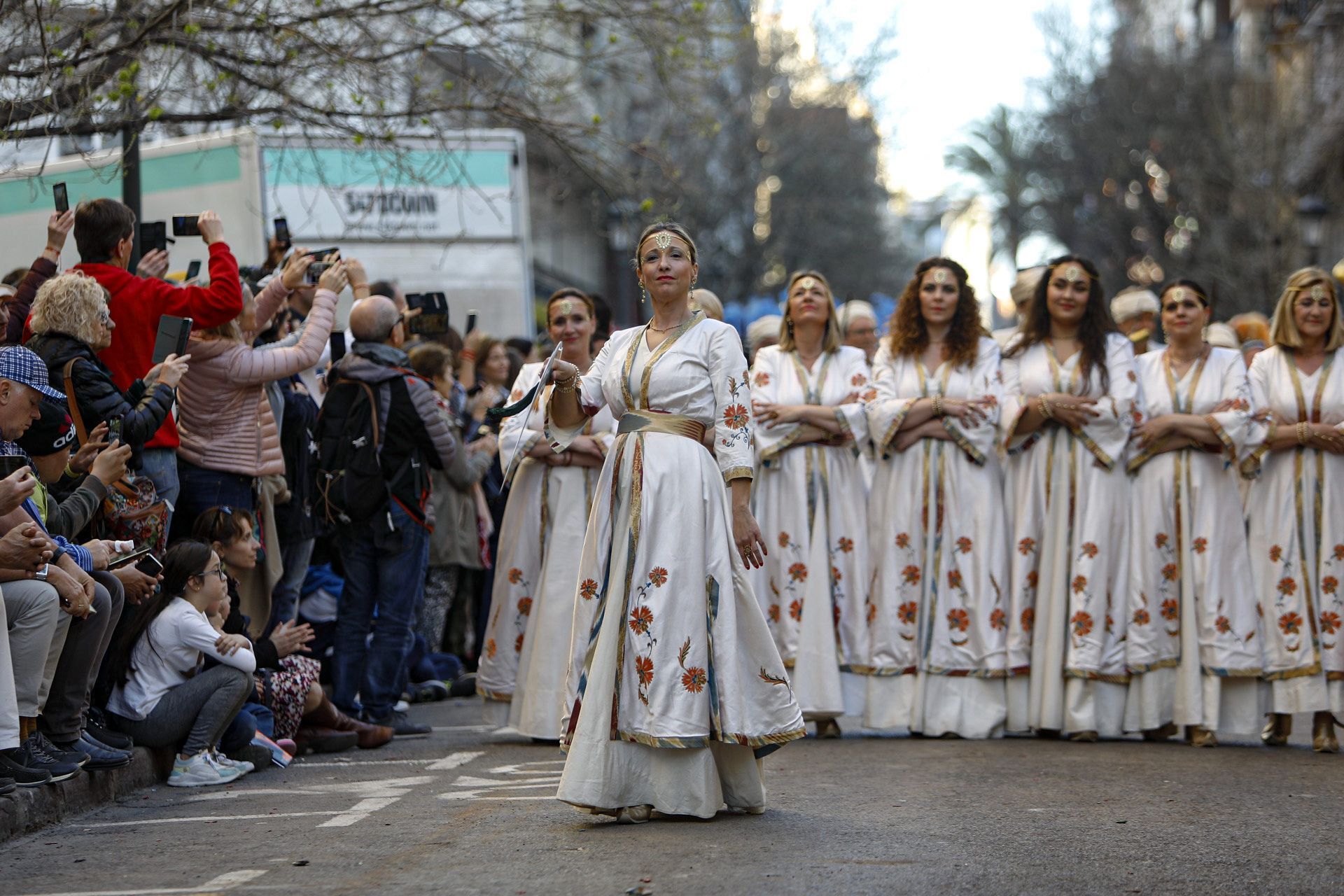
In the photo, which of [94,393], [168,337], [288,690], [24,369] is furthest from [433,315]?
[24,369]

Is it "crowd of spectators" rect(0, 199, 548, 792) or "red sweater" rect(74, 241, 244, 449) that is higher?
"red sweater" rect(74, 241, 244, 449)

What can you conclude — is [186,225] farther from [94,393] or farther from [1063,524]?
[1063,524]

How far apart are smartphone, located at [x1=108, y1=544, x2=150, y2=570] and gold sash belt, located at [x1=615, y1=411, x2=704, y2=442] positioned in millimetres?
2147

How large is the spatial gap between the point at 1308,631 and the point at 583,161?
568 centimetres

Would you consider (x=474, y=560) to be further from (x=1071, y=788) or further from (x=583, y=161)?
(x=1071, y=788)

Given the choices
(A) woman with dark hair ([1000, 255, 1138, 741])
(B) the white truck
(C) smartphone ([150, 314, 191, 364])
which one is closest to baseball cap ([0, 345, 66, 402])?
(C) smartphone ([150, 314, 191, 364])

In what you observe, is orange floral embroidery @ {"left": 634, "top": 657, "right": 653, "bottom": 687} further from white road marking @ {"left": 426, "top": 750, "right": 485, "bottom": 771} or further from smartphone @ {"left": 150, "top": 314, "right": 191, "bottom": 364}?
smartphone @ {"left": 150, "top": 314, "right": 191, "bottom": 364}

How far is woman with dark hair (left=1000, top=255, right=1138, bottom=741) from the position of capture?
10.0 metres

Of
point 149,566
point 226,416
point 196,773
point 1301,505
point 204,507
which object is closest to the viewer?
point 149,566

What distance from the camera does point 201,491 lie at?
9.32 metres

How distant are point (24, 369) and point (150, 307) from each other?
166 cm

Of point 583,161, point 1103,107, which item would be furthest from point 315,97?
point 1103,107

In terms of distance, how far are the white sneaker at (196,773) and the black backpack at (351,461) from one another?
193 centimetres

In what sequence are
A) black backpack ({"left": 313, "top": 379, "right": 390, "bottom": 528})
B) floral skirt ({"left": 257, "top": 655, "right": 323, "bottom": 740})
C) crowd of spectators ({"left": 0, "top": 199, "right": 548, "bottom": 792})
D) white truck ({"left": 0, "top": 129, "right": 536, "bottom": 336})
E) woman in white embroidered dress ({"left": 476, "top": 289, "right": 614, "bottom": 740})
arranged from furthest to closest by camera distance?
white truck ({"left": 0, "top": 129, "right": 536, "bottom": 336})
black backpack ({"left": 313, "top": 379, "right": 390, "bottom": 528})
woman in white embroidered dress ({"left": 476, "top": 289, "right": 614, "bottom": 740})
floral skirt ({"left": 257, "top": 655, "right": 323, "bottom": 740})
crowd of spectators ({"left": 0, "top": 199, "right": 548, "bottom": 792})
